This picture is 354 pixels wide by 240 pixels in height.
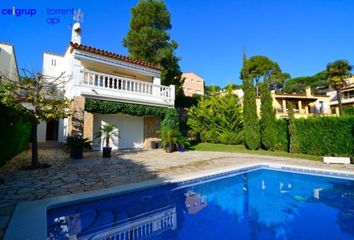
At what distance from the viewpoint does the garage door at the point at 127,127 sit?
14.6 meters

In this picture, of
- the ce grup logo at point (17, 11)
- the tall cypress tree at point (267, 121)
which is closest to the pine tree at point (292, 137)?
the tall cypress tree at point (267, 121)

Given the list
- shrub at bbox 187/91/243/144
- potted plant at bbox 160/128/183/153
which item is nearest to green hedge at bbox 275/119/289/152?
shrub at bbox 187/91/243/144

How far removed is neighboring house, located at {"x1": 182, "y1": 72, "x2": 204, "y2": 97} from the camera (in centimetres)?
5297

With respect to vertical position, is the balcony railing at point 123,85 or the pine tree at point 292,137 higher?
the balcony railing at point 123,85

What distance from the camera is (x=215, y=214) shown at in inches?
200

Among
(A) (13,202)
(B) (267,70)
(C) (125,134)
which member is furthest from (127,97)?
(B) (267,70)

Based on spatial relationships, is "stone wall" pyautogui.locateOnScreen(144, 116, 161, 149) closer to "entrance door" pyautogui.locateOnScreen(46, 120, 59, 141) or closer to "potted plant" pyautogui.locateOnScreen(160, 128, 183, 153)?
"potted plant" pyautogui.locateOnScreen(160, 128, 183, 153)

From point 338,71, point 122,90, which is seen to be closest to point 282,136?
point 122,90

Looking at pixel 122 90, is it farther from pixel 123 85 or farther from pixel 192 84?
pixel 192 84

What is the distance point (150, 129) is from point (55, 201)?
12189mm

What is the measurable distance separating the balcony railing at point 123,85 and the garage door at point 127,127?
225 centimetres

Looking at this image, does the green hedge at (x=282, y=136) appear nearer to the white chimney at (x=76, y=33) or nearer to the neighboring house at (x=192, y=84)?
the white chimney at (x=76, y=33)

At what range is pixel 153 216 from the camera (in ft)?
15.9

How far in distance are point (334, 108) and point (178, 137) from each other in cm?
4168
